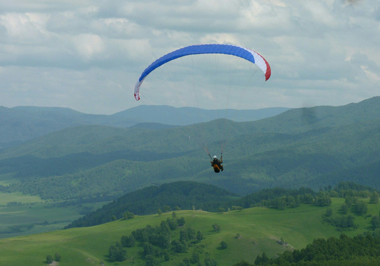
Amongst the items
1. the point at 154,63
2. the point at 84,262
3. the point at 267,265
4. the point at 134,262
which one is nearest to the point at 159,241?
the point at 134,262

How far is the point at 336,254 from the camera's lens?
463ft

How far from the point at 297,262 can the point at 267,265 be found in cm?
857

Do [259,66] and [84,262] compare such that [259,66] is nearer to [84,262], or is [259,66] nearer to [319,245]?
[319,245]

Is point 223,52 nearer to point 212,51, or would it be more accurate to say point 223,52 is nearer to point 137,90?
point 212,51

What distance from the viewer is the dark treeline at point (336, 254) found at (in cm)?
12875

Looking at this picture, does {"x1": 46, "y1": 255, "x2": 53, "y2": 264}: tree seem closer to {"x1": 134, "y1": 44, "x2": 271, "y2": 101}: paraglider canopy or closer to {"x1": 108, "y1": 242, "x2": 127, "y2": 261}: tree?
{"x1": 108, "y1": 242, "x2": 127, "y2": 261}: tree

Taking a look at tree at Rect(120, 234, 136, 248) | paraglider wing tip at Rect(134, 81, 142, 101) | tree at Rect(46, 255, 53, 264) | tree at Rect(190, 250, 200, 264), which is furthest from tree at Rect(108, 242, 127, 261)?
paraglider wing tip at Rect(134, 81, 142, 101)

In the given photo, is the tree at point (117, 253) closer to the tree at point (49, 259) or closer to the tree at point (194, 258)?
the tree at point (49, 259)

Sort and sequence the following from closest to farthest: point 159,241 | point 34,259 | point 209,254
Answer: point 34,259
point 209,254
point 159,241

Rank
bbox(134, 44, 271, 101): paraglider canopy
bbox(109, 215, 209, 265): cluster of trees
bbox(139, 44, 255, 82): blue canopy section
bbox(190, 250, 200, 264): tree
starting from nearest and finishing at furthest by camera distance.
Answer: bbox(134, 44, 271, 101): paraglider canopy
bbox(139, 44, 255, 82): blue canopy section
bbox(190, 250, 200, 264): tree
bbox(109, 215, 209, 265): cluster of trees

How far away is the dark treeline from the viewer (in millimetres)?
128750

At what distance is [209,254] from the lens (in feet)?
607

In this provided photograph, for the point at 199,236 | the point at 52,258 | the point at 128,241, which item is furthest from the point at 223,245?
the point at 52,258

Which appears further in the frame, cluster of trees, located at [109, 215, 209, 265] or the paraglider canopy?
cluster of trees, located at [109, 215, 209, 265]
